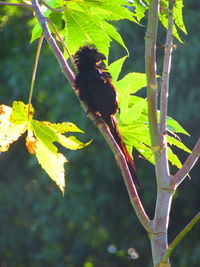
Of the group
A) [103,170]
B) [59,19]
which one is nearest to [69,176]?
[103,170]

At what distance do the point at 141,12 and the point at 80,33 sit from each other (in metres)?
0.16

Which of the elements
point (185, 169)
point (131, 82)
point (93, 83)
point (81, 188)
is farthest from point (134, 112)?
point (81, 188)

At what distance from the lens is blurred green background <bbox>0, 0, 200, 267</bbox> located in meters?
6.82

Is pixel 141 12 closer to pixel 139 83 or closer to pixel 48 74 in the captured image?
pixel 139 83

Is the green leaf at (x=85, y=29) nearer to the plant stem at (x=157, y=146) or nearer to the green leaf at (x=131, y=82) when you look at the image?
the green leaf at (x=131, y=82)

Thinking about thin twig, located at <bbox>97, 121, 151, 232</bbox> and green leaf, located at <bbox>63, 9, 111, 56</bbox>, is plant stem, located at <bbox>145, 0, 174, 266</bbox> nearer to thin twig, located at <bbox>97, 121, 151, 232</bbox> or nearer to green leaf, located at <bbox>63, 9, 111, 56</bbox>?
thin twig, located at <bbox>97, 121, 151, 232</bbox>

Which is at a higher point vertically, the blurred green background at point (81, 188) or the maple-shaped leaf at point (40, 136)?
the maple-shaped leaf at point (40, 136)

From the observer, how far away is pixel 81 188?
7.68 m

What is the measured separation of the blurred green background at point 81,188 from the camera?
682 centimetres

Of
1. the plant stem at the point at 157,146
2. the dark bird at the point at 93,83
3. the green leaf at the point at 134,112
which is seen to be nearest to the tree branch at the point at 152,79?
the plant stem at the point at 157,146

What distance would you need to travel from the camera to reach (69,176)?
25.2 ft

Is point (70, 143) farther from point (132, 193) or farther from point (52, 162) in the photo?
point (132, 193)


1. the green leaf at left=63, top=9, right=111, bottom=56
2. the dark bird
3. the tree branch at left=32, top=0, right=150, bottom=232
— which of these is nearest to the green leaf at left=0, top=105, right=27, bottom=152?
the tree branch at left=32, top=0, right=150, bottom=232

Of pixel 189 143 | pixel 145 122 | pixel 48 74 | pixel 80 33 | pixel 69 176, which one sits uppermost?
pixel 80 33
